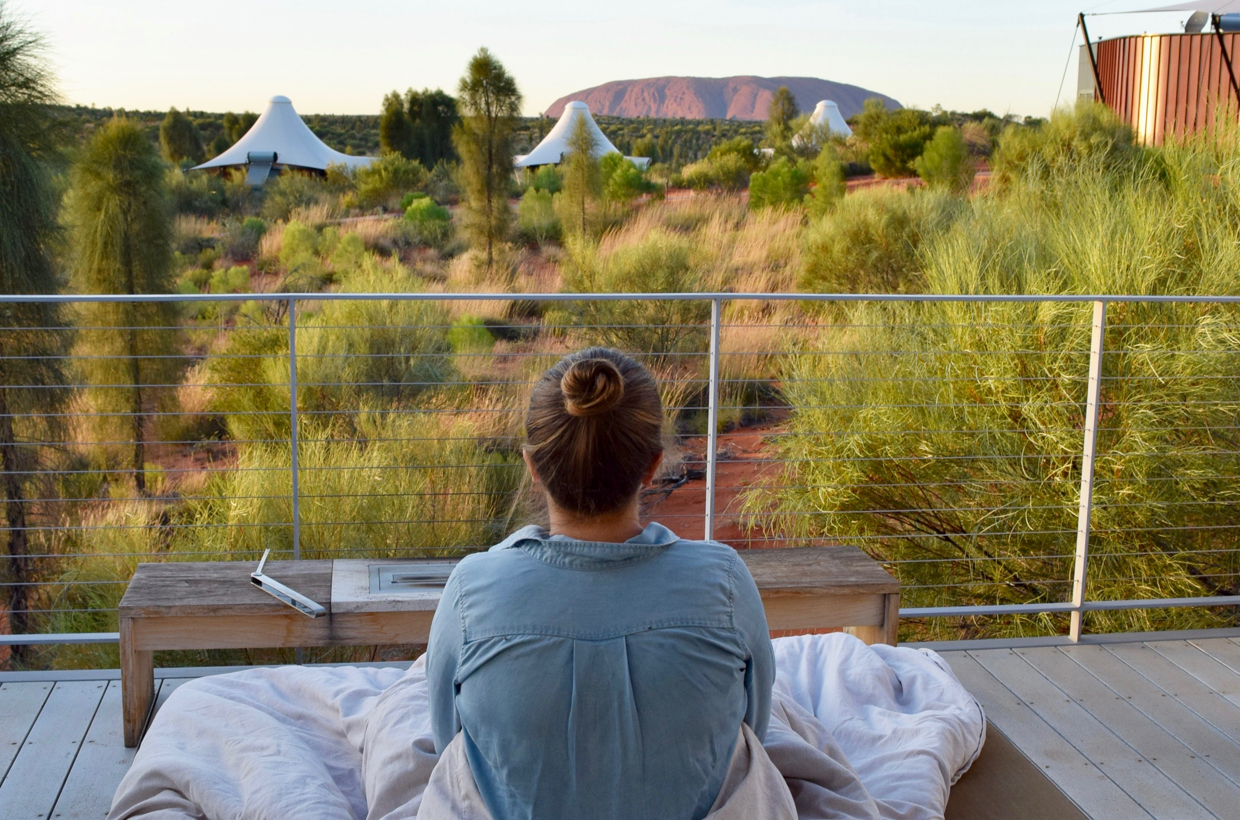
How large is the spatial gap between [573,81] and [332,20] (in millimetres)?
4291

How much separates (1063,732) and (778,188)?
11.2 m

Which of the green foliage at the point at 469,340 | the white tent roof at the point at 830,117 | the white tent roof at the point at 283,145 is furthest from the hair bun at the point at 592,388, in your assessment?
the white tent roof at the point at 830,117

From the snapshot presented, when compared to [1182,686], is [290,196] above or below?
above

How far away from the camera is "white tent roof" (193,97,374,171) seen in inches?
817

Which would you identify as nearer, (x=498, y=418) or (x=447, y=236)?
(x=498, y=418)

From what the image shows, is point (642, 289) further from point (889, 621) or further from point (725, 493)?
point (889, 621)

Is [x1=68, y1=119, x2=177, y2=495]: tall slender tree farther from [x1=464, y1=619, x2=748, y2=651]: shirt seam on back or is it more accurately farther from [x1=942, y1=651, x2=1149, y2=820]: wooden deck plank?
[x1=464, y1=619, x2=748, y2=651]: shirt seam on back

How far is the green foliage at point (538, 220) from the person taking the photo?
12016mm

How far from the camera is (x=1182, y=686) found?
2.36 m

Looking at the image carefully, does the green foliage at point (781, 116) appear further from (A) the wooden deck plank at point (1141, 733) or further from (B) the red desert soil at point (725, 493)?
(A) the wooden deck plank at point (1141, 733)

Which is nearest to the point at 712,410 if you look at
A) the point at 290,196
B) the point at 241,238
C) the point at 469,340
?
the point at 469,340

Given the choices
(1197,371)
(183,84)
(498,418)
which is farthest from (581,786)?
(183,84)

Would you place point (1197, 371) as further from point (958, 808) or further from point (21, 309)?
point (21, 309)

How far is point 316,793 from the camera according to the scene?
1.41 meters
